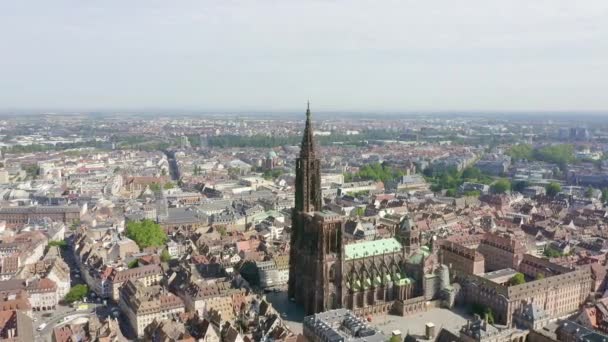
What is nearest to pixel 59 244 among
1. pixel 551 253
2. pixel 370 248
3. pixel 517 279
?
pixel 370 248

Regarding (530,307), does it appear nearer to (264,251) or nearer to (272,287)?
(272,287)

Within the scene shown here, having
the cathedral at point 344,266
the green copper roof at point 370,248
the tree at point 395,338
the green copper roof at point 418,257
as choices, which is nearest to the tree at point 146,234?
the cathedral at point 344,266

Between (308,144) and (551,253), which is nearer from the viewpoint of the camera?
(308,144)

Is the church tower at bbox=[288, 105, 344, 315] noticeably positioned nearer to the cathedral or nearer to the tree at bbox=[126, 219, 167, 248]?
the cathedral

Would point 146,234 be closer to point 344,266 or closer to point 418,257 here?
point 344,266

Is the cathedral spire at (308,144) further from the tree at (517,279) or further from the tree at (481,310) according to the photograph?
the tree at (517,279)

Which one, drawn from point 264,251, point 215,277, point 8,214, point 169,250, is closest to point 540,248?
point 264,251

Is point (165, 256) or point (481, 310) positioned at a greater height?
point (165, 256)
